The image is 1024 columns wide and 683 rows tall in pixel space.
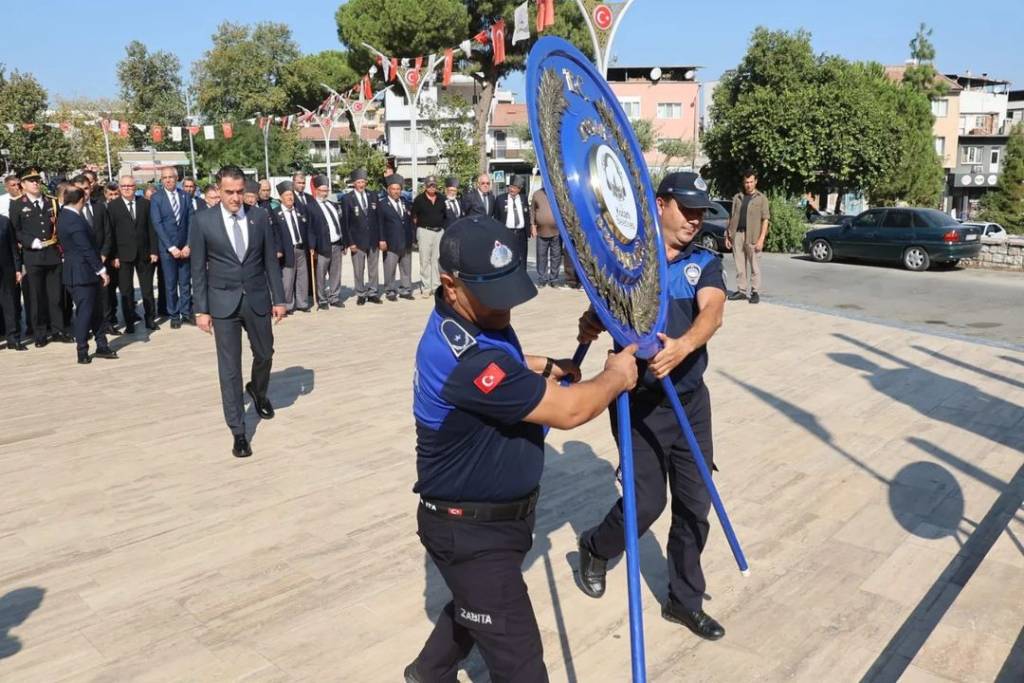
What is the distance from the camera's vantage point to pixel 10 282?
386 inches

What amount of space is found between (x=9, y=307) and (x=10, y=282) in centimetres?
30

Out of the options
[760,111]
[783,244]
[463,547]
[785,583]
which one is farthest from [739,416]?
[760,111]

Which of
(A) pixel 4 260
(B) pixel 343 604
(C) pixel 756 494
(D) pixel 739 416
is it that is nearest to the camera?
(B) pixel 343 604

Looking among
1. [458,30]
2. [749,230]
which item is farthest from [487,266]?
[458,30]

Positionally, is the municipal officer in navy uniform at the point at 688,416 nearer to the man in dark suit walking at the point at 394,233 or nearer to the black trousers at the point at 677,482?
the black trousers at the point at 677,482

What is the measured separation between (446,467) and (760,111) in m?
36.1

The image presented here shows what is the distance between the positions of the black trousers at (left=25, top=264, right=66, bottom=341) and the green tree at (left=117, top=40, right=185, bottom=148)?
6980cm

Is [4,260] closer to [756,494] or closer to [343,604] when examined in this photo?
[343,604]

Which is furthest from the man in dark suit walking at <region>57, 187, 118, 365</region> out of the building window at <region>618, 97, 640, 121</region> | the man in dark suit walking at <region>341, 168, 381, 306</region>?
the building window at <region>618, 97, 640, 121</region>

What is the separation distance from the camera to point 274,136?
187ft

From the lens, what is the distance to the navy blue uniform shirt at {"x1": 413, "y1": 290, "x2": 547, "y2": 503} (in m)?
2.41

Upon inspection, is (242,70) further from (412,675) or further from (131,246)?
(412,675)

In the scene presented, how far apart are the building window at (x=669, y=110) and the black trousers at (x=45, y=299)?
203ft

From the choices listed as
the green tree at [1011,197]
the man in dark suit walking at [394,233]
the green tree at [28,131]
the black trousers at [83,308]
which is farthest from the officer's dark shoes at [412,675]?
the green tree at [28,131]
